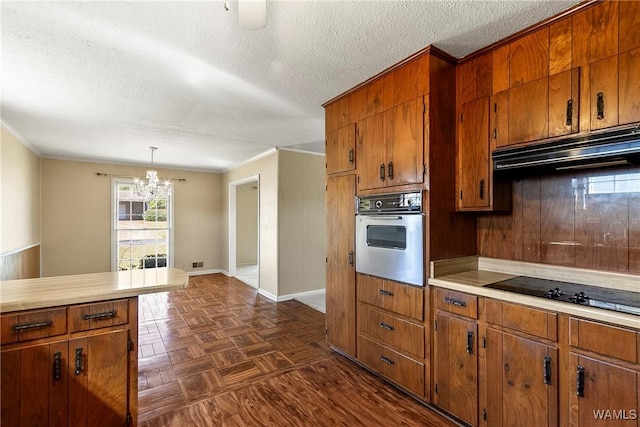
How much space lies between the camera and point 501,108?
6.50 feet

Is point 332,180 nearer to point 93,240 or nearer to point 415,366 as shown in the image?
point 415,366

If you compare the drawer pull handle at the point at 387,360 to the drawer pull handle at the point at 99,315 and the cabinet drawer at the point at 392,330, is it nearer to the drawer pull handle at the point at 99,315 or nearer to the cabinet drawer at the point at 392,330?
the cabinet drawer at the point at 392,330

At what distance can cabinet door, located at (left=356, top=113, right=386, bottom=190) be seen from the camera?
2408mm

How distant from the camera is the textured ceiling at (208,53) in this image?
1619 millimetres

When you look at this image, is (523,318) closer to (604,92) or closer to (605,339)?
(605,339)

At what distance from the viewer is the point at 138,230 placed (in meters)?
6.27

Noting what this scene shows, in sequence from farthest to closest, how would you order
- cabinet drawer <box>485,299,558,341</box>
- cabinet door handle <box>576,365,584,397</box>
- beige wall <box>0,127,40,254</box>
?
beige wall <box>0,127,40,254</box> → cabinet drawer <box>485,299,558,341</box> → cabinet door handle <box>576,365,584,397</box>

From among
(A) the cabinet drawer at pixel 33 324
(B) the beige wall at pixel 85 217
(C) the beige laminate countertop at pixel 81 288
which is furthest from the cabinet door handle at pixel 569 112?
(B) the beige wall at pixel 85 217

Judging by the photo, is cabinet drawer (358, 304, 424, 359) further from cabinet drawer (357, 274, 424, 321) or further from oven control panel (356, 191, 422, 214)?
oven control panel (356, 191, 422, 214)

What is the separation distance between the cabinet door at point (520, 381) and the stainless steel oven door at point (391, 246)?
602 millimetres

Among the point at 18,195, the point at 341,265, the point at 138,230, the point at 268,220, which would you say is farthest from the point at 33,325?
the point at 138,230

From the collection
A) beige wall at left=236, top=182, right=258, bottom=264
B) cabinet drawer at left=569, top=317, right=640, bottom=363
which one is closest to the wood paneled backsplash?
cabinet drawer at left=569, top=317, right=640, bottom=363

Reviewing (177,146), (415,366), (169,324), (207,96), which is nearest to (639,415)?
(415,366)

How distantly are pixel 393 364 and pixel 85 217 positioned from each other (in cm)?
640
